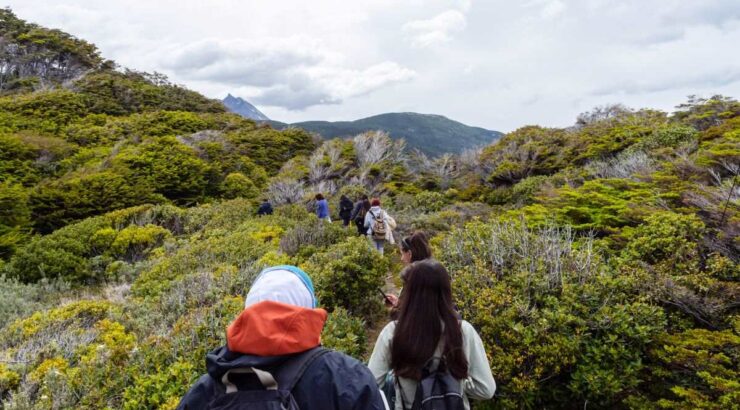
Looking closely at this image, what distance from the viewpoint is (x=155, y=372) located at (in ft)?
9.70

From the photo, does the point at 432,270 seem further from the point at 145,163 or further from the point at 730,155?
the point at 145,163

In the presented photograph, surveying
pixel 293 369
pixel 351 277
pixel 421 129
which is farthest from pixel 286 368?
pixel 421 129

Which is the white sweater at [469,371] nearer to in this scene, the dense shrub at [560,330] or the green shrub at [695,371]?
the dense shrub at [560,330]

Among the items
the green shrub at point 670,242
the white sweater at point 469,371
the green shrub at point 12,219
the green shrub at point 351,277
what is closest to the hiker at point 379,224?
the green shrub at point 351,277

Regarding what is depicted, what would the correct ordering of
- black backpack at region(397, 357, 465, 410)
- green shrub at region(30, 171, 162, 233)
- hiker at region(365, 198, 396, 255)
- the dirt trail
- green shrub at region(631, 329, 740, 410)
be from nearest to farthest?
black backpack at region(397, 357, 465, 410) < green shrub at region(631, 329, 740, 410) < the dirt trail < hiker at region(365, 198, 396, 255) < green shrub at region(30, 171, 162, 233)

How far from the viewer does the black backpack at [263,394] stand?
1.22 meters

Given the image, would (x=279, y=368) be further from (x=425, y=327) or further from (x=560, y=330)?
(x=560, y=330)

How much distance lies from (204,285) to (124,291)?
2.91 metres

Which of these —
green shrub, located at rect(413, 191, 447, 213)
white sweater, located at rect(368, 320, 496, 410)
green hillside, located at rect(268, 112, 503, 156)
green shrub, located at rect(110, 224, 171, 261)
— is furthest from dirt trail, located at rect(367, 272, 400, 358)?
green hillside, located at rect(268, 112, 503, 156)

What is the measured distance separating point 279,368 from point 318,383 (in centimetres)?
14

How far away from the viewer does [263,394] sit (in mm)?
1238

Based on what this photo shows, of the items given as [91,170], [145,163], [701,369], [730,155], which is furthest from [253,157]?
[701,369]

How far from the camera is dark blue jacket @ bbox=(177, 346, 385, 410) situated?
50.7 inches

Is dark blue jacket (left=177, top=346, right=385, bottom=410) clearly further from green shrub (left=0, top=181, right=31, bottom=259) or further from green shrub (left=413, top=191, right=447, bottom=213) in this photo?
green shrub (left=413, top=191, right=447, bottom=213)
